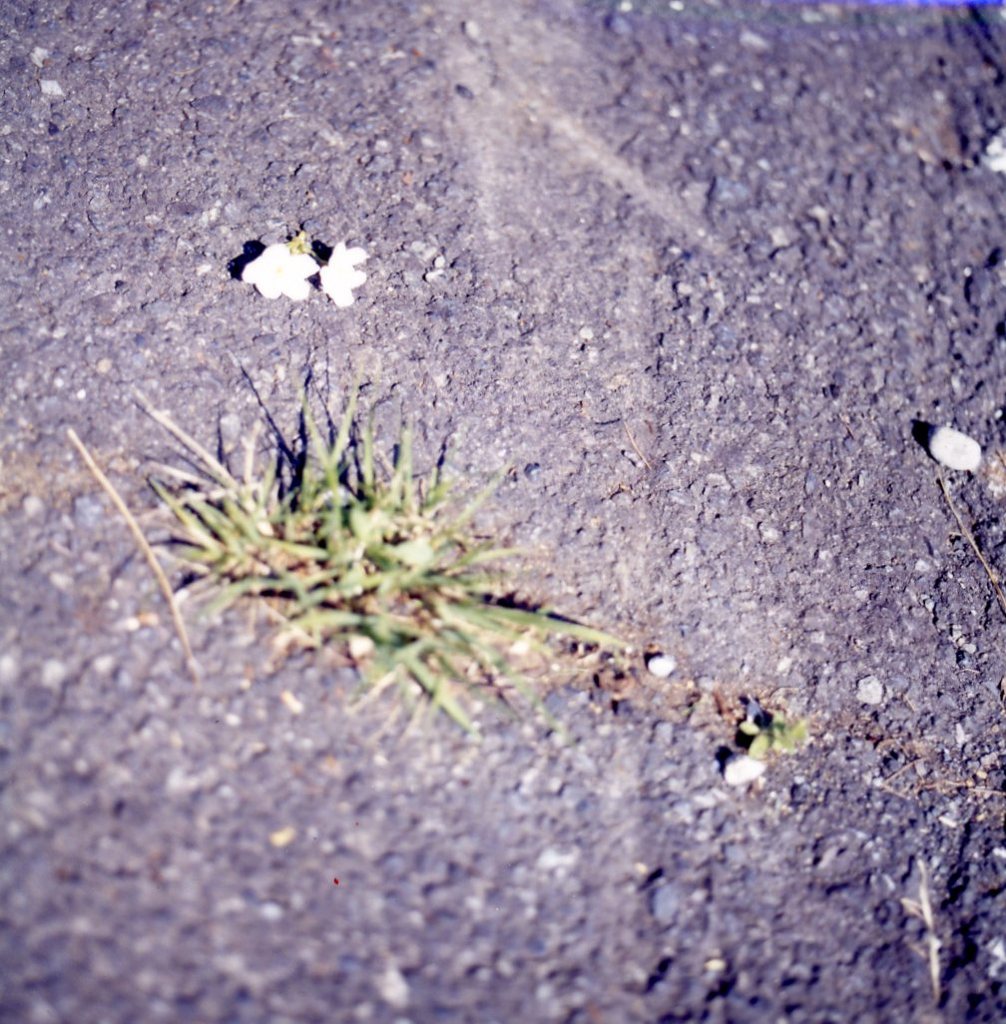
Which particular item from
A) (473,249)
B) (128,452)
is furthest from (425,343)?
(128,452)

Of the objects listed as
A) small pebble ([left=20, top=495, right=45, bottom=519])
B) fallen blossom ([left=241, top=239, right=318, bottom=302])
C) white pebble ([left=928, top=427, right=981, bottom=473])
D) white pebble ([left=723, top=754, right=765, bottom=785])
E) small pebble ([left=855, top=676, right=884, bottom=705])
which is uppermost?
white pebble ([left=928, top=427, right=981, bottom=473])

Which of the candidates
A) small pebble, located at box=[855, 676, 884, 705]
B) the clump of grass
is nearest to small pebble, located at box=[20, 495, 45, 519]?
the clump of grass

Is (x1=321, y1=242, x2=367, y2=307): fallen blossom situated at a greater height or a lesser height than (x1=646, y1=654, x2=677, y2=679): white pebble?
greater

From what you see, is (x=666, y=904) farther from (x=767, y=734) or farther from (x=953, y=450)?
(x=953, y=450)

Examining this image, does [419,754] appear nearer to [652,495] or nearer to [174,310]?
[652,495]

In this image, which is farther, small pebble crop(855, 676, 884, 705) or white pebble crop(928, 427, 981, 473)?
white pebble crop(928, 427, 981, 473)

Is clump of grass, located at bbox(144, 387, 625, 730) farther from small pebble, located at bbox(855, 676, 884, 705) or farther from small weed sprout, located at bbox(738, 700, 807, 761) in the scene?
small pebble, located at bbox(855, 676, 884, 705)

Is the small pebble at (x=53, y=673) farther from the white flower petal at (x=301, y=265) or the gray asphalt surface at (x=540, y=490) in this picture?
the white flower petal at (x=301, y=265)

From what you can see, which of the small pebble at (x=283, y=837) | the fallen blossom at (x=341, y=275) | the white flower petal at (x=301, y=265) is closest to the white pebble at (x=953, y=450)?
the fallen blossom at (x=341, y=275)

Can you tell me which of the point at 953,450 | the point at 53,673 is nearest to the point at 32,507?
the point at 53,673

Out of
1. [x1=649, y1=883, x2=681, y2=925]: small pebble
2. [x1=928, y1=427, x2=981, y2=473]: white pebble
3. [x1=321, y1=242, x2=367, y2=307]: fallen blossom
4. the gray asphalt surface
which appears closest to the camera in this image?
the gray asphalt surface
